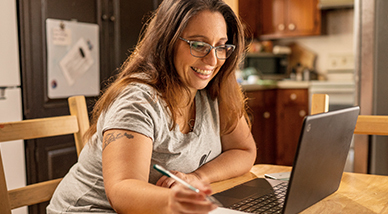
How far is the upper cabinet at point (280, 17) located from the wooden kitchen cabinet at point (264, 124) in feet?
2.40

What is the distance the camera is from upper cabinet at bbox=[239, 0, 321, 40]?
420 centimetres

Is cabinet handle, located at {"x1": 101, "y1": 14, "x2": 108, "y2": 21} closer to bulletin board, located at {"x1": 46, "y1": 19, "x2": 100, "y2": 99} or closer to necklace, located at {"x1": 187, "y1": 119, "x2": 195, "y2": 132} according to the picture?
bulletin board, located at {"x1": 46, "y1": 19, "x2": 100, "y2": 99}

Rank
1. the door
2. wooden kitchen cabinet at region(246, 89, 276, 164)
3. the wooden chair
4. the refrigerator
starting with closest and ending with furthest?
the wooden chair, the refrigerator, the door, wooden kitchen cabinet at region(246, 89, 276, 164)

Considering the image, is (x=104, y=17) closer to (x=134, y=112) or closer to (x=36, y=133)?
(x=36, y=133)

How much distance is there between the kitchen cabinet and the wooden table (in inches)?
107

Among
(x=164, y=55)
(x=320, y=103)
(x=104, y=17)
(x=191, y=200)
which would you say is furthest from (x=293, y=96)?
(x=191, y=200)

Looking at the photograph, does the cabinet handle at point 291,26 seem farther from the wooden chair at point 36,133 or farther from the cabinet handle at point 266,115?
the wooden chair at point 36,133

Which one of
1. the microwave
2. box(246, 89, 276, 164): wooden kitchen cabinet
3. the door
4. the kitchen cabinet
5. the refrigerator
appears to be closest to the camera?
the refrigerator

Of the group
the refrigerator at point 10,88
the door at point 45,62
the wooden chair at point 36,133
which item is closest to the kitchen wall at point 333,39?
the door at point 45,62

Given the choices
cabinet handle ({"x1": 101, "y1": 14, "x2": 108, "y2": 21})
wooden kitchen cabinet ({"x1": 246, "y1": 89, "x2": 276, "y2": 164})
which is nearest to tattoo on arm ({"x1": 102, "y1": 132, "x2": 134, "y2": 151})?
cabinet handle ({"x1": 101, "y1": 14, "x2": 108, "y2": 21})

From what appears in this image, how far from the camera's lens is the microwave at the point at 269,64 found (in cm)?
442

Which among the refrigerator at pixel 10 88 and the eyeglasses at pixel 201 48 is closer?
the eyeglasses at pixel 201 48

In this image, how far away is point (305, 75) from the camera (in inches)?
171

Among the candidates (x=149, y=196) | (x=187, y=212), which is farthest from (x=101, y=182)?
(x=187, y=212)
